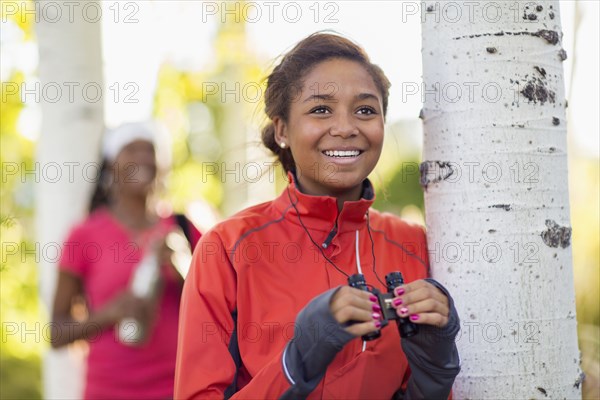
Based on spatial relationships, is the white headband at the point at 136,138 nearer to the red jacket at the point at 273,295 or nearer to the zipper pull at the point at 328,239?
the red jacket at the point at 273,295

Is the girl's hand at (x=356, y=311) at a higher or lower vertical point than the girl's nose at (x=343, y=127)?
lower

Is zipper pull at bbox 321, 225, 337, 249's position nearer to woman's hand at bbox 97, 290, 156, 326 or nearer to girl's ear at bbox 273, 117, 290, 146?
girl's ear at bbox 273, 117, 290, 146

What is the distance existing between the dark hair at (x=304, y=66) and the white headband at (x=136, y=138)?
1.70 metres

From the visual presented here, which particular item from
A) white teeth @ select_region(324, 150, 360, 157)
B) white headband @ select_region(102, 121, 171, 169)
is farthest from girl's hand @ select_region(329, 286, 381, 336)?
white headband @ select_region(102, 121, 171, 169)

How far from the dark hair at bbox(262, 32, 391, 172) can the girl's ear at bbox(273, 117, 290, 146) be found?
0.02 m

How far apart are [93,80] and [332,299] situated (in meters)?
3.59

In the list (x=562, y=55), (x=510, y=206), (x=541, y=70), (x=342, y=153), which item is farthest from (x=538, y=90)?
(x=342, y=153)

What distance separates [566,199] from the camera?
2.60m

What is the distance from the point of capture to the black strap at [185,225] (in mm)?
4092

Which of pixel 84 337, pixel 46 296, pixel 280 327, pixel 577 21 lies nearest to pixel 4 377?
pixel 46 296

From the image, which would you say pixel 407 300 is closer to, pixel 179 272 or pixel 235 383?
pixel 235 383

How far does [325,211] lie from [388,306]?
0.59 metres

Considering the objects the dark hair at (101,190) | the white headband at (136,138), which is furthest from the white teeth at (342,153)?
the dark hair at (101,190)

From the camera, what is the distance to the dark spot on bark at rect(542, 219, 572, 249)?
253 centimetres
